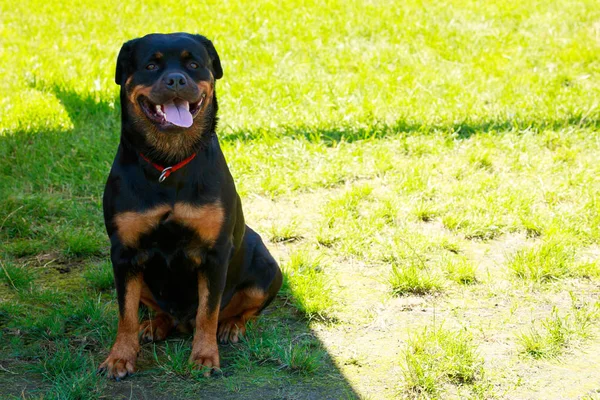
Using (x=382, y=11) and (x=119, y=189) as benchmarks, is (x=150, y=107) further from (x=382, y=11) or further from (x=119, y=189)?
(x=382, y=11)

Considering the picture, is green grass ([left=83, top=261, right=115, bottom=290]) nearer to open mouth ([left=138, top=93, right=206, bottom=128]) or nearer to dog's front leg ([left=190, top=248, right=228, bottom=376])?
dog's front leg ([left=190, top=248, right=228, bottom=376])

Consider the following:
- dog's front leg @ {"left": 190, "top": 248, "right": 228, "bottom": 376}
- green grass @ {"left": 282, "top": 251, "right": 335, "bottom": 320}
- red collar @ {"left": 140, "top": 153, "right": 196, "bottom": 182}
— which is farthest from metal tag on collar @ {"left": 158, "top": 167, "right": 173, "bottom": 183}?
green grass @ {"left": 282, "top": 251, "right": 335, "bottom": 320}

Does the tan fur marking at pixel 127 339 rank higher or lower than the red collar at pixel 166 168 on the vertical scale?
lower

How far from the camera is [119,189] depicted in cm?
346

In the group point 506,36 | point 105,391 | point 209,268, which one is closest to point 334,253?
point 209,268

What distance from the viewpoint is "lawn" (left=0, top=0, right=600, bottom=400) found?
3.65 meters

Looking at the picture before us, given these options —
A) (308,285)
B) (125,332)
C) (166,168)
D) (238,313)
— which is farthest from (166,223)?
(308,285)

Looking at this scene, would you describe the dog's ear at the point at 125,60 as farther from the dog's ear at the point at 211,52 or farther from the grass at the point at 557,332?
the grass at the point at 557,332

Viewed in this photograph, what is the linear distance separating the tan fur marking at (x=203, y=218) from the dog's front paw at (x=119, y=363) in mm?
644

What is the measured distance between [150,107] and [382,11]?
655 cm

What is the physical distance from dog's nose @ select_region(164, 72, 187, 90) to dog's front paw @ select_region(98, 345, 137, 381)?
1.20m

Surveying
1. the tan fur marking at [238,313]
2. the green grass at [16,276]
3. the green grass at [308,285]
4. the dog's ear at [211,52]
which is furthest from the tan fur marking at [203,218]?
the green grass at [16,276]

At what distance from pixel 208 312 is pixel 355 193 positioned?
7.42 feet

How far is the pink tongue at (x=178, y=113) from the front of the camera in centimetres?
346
